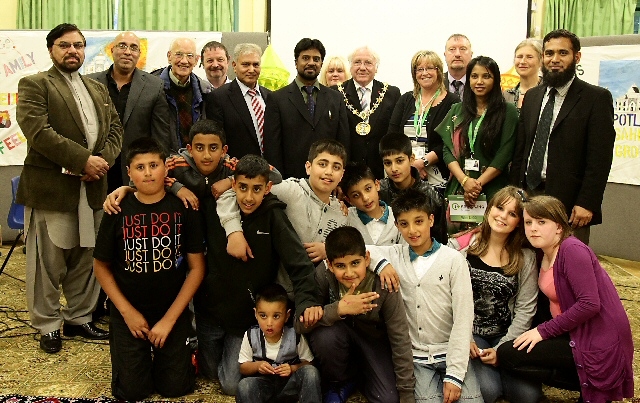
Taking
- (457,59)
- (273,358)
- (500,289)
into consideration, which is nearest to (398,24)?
(457,59)

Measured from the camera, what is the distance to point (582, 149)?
310 cm

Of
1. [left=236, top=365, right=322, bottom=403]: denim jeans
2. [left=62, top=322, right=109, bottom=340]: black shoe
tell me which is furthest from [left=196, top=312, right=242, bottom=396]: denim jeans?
[left=62, top=322, right=109, bottom=340]: black shoe

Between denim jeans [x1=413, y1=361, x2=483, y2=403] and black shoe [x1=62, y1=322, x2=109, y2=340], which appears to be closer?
denim jeans [x1=413, y1=361, x2=483, y2=403]

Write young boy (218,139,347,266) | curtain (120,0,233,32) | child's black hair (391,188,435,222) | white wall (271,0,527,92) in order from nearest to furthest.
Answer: child's black hair (391,188,435,222), young boy (218,139,347,266), curtain (120,0,233,32), white wall (271,0,527,92)

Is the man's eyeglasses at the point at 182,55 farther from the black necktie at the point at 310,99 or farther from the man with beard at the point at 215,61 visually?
the black necktie at the point at 310,99

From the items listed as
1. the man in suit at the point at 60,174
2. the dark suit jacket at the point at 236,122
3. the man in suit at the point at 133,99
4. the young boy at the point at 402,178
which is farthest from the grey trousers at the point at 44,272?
the young boy at the point at 402,178

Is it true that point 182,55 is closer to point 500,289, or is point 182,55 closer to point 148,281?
point 148,281

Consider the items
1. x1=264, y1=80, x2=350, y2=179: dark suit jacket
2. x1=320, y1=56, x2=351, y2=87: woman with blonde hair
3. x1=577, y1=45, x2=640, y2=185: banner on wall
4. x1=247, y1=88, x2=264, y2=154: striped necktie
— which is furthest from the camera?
x1=577, y1=45, x2=640, y2=185: banner on wall

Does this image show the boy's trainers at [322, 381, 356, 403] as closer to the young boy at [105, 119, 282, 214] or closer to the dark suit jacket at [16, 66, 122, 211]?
the young boy at [105, 119, 282, 214]

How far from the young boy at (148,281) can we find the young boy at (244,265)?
12 cm

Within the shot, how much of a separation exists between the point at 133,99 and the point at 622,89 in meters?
4.17

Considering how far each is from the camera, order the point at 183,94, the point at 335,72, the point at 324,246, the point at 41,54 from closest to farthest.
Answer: the point at 324,246, the point at 183,94, the point at 335,72, the point at 41,54

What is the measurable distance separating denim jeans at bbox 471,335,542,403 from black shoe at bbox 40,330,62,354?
209 centimetres

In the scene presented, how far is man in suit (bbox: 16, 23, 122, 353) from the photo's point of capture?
313 centimetres
